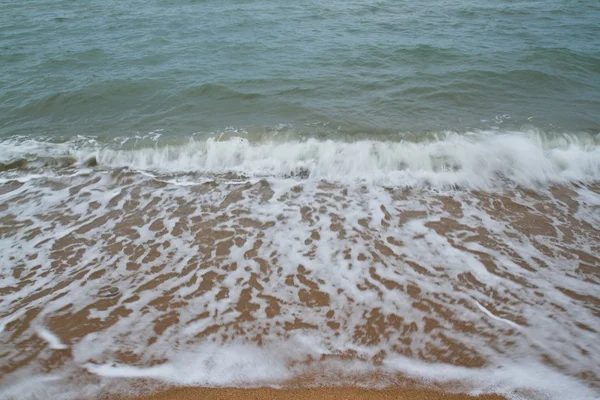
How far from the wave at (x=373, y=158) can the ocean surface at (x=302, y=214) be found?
45mm

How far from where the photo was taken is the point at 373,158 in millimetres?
6359

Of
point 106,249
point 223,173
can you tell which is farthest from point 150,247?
point 223,173

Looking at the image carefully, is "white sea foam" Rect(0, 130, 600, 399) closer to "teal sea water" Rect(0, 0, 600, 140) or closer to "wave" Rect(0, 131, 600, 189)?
"wave" Rect(0, 131, 600, 189)

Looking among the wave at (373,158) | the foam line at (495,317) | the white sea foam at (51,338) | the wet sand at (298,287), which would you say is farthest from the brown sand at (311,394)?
the wave at (373,158)

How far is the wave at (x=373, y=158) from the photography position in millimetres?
5832

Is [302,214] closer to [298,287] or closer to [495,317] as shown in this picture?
[298,287]

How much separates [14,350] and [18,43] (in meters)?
11.6

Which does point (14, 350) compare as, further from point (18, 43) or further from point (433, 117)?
point (18, 43)

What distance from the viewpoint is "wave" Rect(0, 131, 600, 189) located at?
Answer: 583 centimetres

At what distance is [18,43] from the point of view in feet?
37.0

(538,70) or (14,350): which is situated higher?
(538,70)

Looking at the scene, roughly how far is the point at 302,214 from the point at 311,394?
254 cm

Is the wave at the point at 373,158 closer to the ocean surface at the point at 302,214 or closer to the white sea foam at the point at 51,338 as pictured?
the ocean surface at the point at 302,214

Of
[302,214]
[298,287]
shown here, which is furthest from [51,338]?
[302,214]
